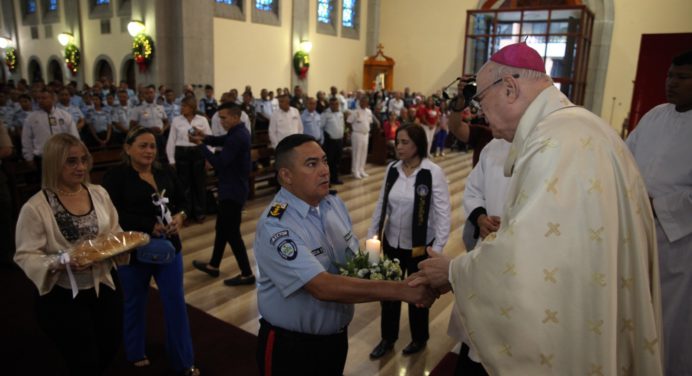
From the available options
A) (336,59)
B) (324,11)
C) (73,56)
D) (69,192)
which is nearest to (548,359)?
(69,192)

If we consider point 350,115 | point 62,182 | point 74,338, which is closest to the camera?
point 74,338

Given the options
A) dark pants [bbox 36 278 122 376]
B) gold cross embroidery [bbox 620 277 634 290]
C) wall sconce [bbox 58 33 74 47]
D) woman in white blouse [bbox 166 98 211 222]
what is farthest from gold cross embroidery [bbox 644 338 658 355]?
wall sconce [bbox 58 33 74 47]

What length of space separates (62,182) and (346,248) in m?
1.64

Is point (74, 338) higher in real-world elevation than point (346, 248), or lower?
lower

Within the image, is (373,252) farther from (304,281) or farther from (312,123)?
(312,123)

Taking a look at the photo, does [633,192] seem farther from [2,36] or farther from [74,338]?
[2,36]

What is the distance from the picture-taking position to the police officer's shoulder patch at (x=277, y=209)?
1.81 m

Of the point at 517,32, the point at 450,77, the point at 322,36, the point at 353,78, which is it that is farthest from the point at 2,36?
the point at 517,32

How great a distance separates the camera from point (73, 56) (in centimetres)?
1511

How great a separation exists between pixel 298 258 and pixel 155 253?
155cm

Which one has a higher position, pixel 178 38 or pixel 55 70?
pixel 178 38

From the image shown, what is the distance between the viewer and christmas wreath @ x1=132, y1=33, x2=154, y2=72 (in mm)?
11914

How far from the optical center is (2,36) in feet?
57.7

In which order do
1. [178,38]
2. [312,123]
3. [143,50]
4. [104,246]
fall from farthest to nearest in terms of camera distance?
[143,50]
[178,38]
[312,123]
[104,246]
